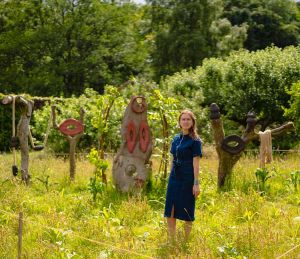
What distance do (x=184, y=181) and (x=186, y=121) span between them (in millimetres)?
704

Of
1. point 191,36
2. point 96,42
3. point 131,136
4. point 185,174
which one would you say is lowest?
point 185,174

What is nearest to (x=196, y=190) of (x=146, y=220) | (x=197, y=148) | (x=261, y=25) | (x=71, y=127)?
(x=197, y=148)

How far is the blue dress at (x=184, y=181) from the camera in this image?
5.63m

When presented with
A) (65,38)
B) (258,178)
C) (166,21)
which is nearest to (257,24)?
(166,21)

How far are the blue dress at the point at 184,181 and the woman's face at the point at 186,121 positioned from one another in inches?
5.3

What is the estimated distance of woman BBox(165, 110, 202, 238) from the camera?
5625 mm

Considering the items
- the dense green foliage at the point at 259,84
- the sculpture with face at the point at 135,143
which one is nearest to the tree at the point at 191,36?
the dense green foliage at the point at 259,84

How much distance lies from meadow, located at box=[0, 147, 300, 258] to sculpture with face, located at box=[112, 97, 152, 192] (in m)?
0.40

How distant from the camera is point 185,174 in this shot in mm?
5648

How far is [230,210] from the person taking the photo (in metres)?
6.98

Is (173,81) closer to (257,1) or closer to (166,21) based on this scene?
(166,21)

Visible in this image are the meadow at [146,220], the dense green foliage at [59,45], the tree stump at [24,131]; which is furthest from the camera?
the dense green foliage at [59,45]

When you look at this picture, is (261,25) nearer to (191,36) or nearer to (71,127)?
(191,36)

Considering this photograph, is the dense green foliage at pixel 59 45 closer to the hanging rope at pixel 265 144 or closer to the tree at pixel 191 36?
the tree at pixel 191 36
